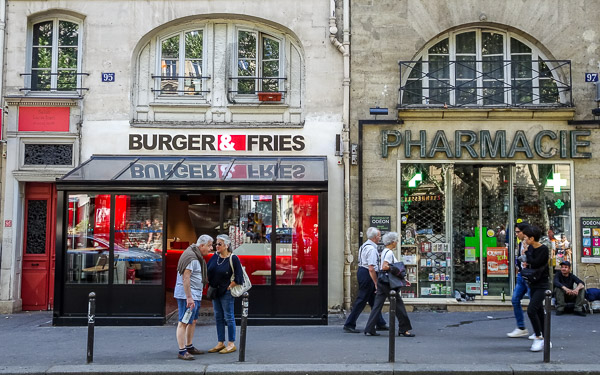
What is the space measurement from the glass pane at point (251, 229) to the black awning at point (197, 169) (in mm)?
497

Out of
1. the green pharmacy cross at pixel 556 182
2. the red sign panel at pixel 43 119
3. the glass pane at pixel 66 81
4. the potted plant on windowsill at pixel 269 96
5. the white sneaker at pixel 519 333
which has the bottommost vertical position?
the white sneaker at pixel 519 333

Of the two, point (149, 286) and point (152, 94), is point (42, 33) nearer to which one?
point (152, 94)

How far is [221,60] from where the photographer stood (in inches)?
510

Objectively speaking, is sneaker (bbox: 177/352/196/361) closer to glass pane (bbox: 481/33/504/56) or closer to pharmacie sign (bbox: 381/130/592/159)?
pharmacie sign (bbox: 381/130/592/159)

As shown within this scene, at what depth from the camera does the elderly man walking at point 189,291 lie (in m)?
8.12

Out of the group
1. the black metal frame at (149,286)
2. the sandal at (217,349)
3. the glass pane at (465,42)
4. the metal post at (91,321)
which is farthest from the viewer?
the glass pane at (465,42)

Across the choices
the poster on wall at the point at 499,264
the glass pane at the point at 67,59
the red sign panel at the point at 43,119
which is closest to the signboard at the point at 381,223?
the poster on wall at the point at 499,264

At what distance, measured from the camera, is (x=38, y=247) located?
505 inches

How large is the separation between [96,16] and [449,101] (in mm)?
7801

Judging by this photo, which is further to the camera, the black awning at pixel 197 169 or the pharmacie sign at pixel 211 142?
the pharmacie sign at pixel 211 142

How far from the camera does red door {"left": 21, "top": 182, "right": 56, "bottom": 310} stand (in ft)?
41.7

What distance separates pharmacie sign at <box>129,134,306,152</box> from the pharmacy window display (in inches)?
105

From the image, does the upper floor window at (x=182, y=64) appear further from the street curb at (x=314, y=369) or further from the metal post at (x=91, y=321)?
the street curb at (x=314, y=369)

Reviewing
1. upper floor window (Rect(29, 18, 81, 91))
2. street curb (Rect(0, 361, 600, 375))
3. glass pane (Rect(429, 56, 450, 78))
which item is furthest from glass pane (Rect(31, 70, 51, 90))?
glass pane (Rect(429, 56, 450, 78))
